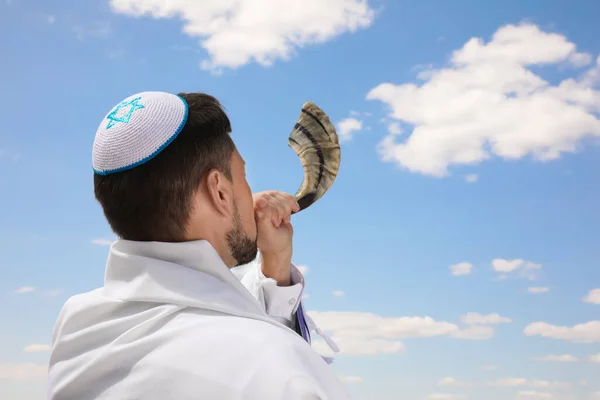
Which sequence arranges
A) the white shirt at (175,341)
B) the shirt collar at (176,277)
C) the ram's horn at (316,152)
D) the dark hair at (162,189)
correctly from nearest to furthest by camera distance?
the white shirt at (175,341), the shirt collar at (176,277), the dark hair at (162,189), the ram's horn at (316,152)

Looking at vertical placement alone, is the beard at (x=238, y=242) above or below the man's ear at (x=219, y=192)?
below

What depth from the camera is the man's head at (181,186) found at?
269 centimetres


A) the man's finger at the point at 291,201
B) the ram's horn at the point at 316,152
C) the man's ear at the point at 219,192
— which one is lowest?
the man's ear at the point at 219,192

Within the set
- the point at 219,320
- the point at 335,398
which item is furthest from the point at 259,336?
the point at 335,398

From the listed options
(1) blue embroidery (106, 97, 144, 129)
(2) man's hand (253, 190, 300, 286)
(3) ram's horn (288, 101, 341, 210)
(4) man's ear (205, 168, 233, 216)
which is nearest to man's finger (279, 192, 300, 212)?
(2) man's hand (253, 190, 300, 286)

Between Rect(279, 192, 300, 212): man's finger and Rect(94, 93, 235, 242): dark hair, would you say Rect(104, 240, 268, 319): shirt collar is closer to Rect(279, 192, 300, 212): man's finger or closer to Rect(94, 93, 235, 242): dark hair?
Rect(94, 93, 235, 242): dark hair

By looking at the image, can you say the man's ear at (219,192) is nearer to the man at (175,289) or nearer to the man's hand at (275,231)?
the man at (175,289)

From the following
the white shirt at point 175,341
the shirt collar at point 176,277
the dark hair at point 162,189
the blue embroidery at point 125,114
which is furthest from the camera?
the blue embroidery at point 125,114

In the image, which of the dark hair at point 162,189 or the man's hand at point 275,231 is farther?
the man's hand at point 275,231

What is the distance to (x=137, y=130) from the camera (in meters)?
2.74

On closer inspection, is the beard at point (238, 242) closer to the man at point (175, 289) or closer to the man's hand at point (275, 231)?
the man at point (175, 289)

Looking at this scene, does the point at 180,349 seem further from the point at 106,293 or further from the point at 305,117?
the point at 305,117

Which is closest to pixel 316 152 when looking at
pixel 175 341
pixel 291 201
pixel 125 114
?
pixel 291 201

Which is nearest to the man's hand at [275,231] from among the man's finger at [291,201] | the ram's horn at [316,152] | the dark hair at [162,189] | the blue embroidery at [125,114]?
the man's finger at [291,201]
